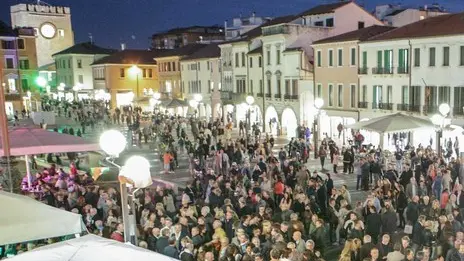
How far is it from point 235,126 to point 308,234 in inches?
1427

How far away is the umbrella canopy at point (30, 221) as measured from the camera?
763 centimetres

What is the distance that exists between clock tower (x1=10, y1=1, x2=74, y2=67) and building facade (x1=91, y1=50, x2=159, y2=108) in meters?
11.2

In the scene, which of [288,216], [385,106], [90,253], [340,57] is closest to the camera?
[90,253]

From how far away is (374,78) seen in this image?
32.6 m

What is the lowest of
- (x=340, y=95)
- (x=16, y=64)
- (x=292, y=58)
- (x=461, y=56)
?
(x=340, y=95)

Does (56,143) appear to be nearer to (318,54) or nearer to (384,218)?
(384,218)

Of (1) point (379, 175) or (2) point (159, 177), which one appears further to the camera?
(2) point (159, 177)

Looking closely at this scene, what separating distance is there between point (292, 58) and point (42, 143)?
91.7 feet

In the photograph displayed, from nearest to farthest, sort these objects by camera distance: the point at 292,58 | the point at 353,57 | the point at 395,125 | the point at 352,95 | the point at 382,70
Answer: the point at 395,125
the point at 382,70
the point at 353,57
the point at 352,95
the point at 292,58

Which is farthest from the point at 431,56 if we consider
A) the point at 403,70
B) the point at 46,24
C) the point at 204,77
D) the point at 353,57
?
the point at 46,24

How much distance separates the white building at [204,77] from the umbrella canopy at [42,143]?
36112 millimetres

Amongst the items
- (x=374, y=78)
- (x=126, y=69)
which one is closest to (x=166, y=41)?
(x=126, y=69)

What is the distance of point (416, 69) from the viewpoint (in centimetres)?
2956

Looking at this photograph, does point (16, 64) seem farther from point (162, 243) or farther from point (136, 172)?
point (136, 172)
